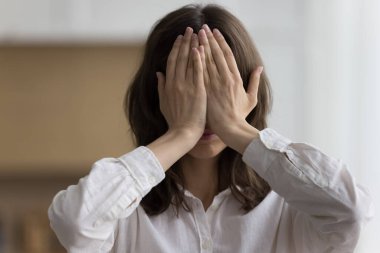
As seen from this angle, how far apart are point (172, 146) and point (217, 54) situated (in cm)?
17

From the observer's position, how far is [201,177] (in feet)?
4.09

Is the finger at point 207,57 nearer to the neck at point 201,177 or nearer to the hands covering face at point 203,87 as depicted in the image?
the hands covering face at point 203,87

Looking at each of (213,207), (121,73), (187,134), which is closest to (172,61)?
(187,134)

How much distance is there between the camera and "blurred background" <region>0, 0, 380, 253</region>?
2562mm

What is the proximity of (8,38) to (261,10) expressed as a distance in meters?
0.92

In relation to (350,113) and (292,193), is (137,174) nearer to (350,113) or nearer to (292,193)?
(292,193)

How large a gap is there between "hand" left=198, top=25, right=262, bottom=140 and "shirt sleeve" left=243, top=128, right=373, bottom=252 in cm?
7

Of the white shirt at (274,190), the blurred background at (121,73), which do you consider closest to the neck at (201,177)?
the white shirt at (274,190)

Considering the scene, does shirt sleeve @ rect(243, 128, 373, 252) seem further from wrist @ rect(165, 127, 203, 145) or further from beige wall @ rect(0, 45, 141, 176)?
beige wall @ rect(0, 45, 141, 176)

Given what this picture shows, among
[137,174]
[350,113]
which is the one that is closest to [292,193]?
[137,174]

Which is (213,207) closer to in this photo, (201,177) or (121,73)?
(201,177)

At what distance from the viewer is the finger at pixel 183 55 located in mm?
1147

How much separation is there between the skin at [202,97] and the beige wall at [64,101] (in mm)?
1457

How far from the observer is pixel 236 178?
1231 millimetres
